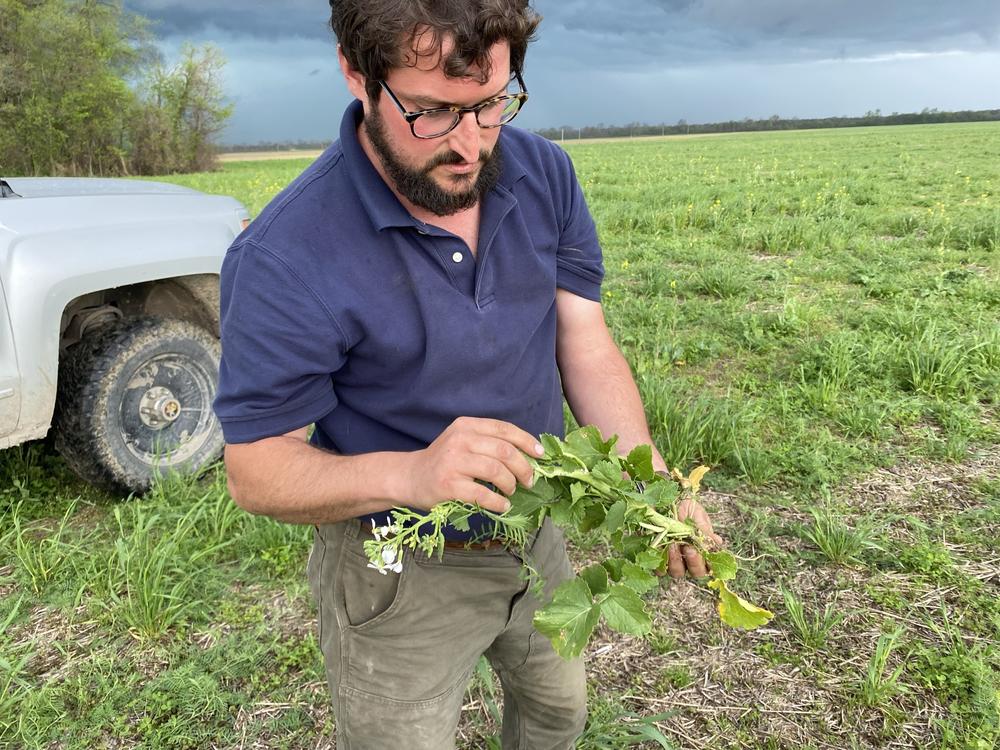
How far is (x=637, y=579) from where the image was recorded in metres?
1.28

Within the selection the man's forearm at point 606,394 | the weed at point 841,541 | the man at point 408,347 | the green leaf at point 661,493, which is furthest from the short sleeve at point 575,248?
the weed at point 841,541

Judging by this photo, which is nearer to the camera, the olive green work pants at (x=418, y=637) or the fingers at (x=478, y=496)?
the fingers at (x=478, y=496)

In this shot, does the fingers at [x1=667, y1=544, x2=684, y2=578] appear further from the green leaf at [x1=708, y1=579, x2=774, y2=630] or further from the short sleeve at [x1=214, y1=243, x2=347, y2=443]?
the short sleeve at [x1=214, y1=243, x2=347, y2=443]

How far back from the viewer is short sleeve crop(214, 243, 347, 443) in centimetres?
143

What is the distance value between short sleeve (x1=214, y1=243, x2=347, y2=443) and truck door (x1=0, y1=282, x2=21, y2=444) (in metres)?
1.85

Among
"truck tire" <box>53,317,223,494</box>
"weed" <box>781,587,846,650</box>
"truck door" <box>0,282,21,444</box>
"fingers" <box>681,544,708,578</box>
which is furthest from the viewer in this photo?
"truck tire" <box>53,317,223,494</box>

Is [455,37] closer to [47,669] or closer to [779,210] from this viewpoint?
[47,669]

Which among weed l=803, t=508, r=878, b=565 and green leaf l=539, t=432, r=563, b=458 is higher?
green leaf l=539, t=432, r=563, b=458

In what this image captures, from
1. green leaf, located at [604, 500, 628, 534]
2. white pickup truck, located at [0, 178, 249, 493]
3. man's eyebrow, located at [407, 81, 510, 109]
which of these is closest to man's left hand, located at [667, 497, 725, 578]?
green leaf, located at [604, 500, 628, 534]

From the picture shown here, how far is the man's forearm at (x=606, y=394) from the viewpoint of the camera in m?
1.92

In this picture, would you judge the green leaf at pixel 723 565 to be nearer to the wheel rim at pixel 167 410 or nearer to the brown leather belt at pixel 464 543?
the brown leather belt at pixel 464 543

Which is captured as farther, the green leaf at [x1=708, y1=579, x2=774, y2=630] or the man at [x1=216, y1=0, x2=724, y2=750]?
the man at [x1=216, y1=0, x2=724, y2=750]

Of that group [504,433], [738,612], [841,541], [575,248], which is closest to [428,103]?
[575,248]

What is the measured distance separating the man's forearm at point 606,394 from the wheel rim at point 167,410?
7.70 feet
